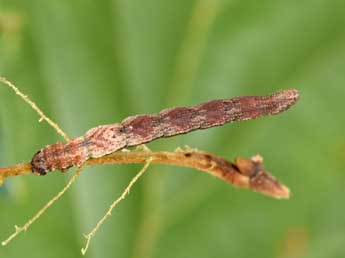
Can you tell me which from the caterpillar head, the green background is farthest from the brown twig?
the green background

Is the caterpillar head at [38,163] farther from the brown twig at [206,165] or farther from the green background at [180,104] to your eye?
the green background at [180,104]

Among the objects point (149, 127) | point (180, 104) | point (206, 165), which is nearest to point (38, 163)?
point (149, 127)

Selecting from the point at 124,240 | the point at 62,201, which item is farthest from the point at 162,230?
the point at 62,201

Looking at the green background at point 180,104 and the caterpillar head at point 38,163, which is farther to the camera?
the green background at point 180,104

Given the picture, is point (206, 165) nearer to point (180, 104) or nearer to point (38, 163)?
point (38, 163)

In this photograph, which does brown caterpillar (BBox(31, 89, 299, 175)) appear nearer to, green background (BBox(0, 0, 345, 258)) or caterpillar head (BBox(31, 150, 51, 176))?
caterpillar head (BBox(31, 150, 51, 176))

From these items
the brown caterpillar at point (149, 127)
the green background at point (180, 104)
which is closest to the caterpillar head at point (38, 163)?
the brown caterpillar at point (149, 127)
